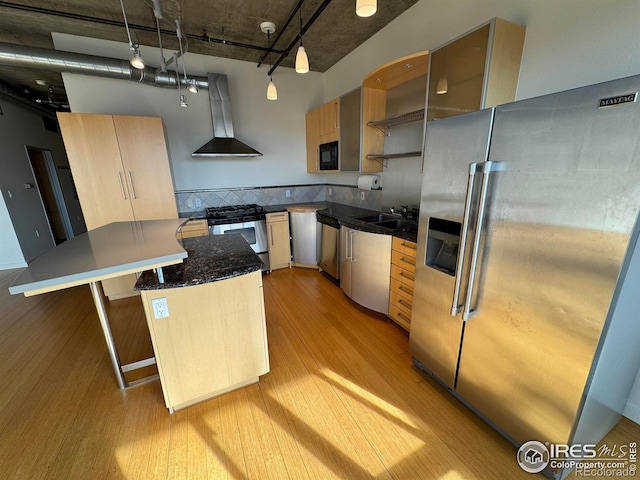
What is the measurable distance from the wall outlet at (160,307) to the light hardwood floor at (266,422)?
729mm

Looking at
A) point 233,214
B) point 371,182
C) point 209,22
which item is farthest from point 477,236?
point 209,22

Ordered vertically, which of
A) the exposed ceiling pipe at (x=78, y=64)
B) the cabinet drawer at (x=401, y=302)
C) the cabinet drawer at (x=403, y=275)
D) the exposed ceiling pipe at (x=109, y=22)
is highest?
the exposed ceiling pipe at (x=109, y=22)

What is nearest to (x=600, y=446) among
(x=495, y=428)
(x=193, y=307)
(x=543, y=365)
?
(x=495, y=428)

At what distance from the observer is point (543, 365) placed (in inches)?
46.4

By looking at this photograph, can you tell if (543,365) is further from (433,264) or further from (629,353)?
(433,264)

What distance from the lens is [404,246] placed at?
2.16m

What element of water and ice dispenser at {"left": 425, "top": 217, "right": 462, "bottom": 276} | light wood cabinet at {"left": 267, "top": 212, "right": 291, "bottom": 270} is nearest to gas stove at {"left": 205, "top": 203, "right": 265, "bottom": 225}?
→ light wood cabinet at {"left": 267, "top": 212, "right": 291, "bottom": 270}

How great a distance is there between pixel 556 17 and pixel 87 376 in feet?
13.3

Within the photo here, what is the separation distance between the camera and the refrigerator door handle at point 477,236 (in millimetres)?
1257

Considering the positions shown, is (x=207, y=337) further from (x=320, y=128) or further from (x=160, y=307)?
(x=320, y=128)

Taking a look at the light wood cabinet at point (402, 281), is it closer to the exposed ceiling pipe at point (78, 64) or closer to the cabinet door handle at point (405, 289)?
the cabinet door handle at point (405, 289)

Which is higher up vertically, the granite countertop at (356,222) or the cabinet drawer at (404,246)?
the granite countertop at (356,222)

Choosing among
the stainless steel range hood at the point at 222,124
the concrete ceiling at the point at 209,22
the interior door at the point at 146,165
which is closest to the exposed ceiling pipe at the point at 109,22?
the concrete ceiling at the point at 209,22

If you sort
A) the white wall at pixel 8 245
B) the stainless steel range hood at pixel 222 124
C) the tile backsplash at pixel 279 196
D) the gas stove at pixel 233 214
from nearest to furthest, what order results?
the gas stove at pixel 233 214, the stainless steel range hood at pixel 222 124, the tile backsplash at pixel 279 196, the white wall at pixel 8 245
